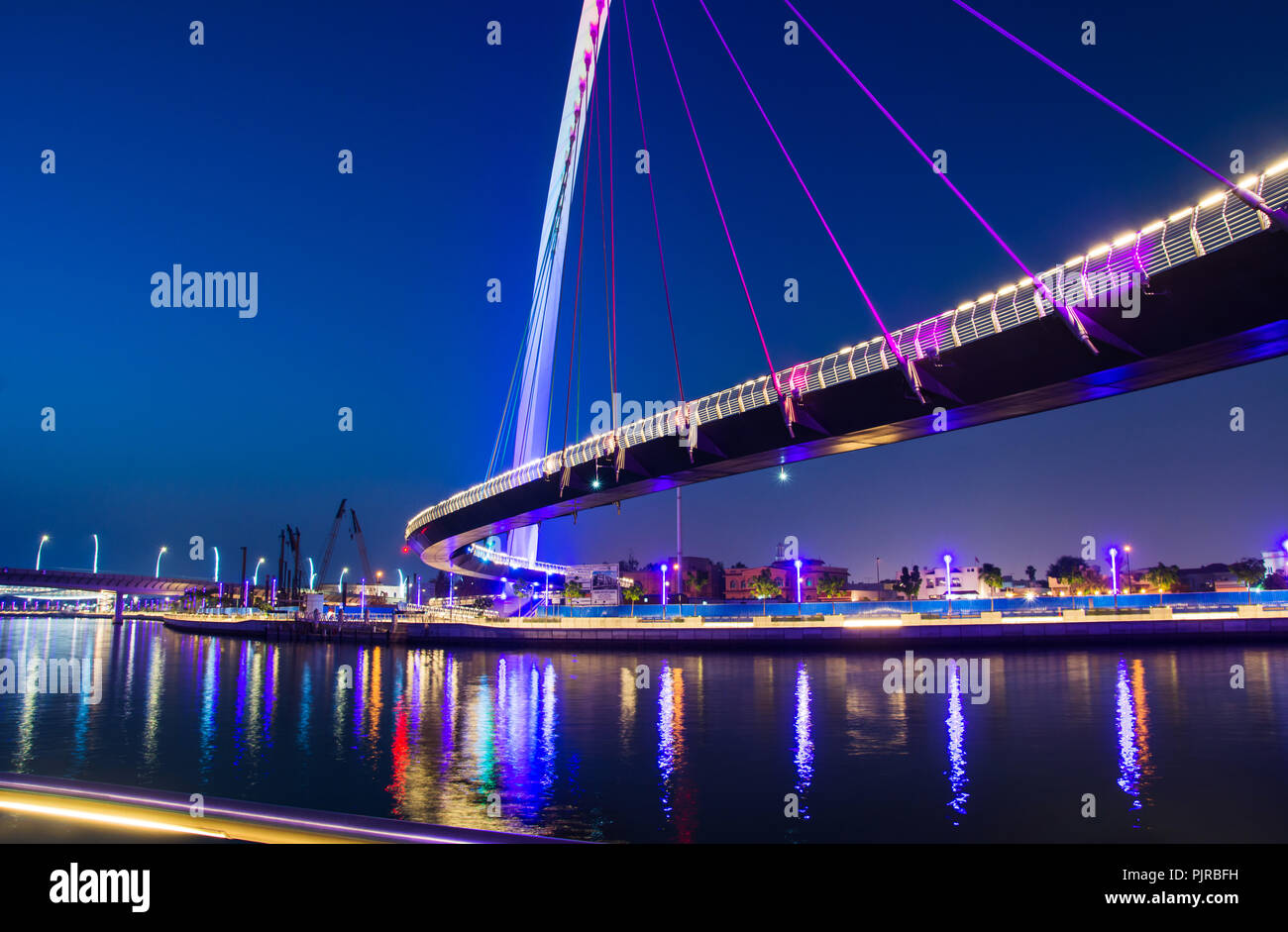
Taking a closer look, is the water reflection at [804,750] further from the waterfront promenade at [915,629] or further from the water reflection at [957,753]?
the waterfront promenade at [915,629]

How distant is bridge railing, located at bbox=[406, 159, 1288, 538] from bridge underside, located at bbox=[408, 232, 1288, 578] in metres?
0.30

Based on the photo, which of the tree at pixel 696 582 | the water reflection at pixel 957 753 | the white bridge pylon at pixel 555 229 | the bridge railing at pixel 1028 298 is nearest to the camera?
the water reflection at pixel 957 753

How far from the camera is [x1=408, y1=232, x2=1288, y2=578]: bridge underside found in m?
19.7

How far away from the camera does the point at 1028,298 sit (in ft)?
78.5

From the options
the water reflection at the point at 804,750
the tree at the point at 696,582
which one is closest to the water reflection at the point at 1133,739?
the water reflection at the point at 804,750

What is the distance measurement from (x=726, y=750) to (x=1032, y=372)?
13.0 m

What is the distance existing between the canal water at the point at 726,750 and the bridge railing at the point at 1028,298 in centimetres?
1079

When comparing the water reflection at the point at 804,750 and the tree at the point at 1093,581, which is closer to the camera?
the water reflection at the point at 804,750

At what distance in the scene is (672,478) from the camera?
39.3 metres

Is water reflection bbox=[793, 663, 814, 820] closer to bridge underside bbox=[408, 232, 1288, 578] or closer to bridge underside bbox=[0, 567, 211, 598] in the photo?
bridge underside bbox=[408, 232, 1288, 578]

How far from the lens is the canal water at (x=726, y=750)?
15.4m
